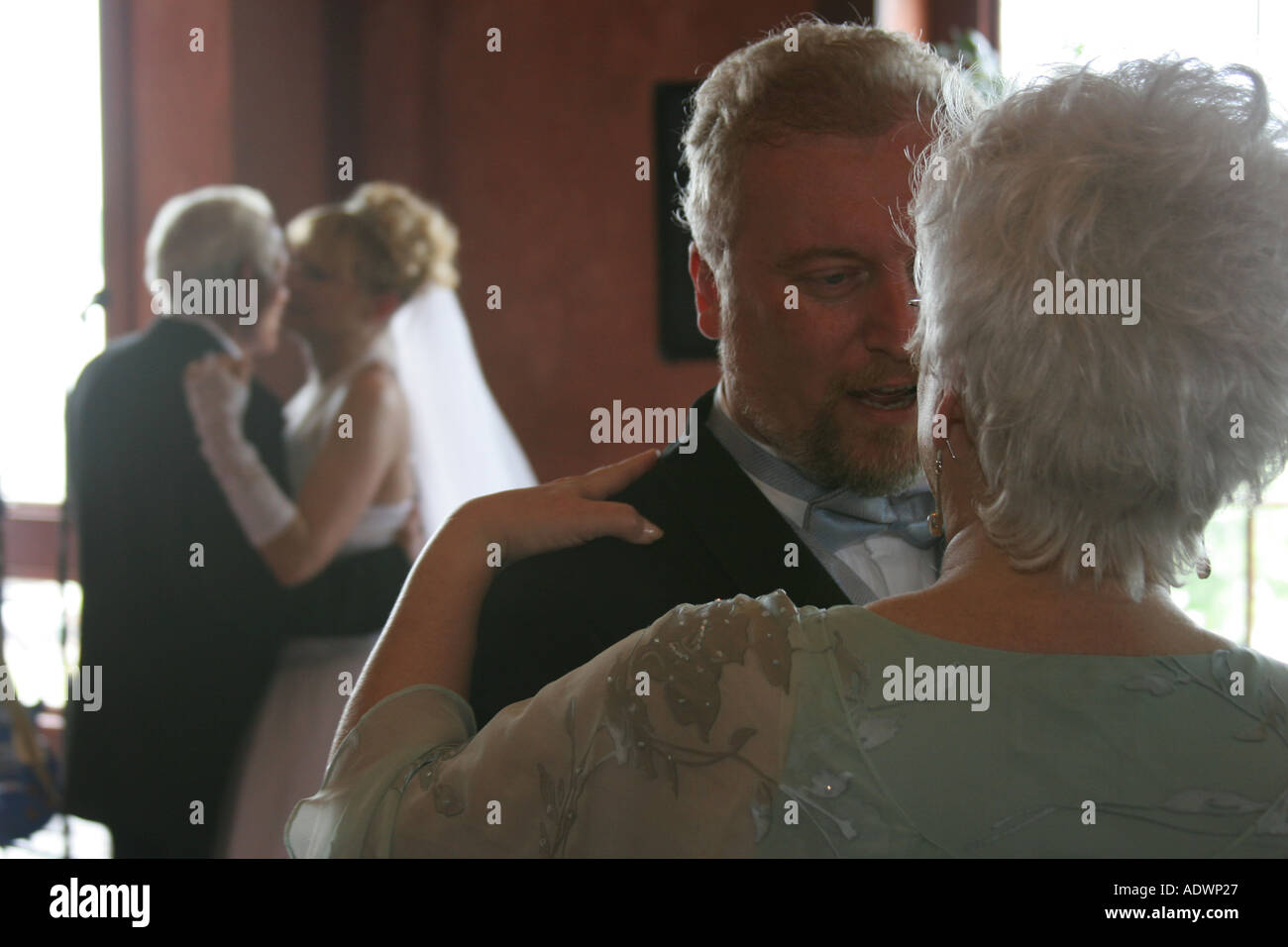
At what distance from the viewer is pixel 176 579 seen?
254cm

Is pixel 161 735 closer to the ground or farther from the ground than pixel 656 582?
closer to the ground

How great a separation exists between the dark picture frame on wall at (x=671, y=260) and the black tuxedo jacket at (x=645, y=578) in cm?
292

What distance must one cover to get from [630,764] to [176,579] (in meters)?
2.02

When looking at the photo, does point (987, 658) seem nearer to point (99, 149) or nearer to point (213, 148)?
point (213, 148)

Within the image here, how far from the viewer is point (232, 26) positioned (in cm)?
399

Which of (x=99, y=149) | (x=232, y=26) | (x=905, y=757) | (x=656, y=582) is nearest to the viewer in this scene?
(x=905, y=757)

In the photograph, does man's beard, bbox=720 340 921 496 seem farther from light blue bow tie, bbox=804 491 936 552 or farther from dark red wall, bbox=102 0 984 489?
dark red wall, bbox=102 0 984 489

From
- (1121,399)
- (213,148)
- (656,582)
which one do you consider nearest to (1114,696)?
(1121,399)

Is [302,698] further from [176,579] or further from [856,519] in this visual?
[856,519]

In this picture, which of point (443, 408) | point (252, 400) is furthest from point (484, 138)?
point (252, 400)

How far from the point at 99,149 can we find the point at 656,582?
3964mm

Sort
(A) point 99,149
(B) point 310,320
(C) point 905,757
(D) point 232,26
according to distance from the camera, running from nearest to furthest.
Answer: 1. (C) point 905,757
2. (B) point 310,320
3. (D) point 232,26
4. (A) point 99,149

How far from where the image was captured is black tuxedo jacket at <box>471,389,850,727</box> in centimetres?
106

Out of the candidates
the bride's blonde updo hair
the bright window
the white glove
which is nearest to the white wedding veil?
the bride's blonde updo hair
